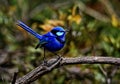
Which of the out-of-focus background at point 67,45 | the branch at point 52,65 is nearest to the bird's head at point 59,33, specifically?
the branch at point 52,65

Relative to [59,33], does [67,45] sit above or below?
above

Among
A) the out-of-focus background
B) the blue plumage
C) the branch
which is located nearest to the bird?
the blue plumage

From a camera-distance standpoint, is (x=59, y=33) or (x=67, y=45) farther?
(x=67, y=45)

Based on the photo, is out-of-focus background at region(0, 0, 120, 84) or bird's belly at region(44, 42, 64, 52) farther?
out-of-focus background at region(0, 0, 120, 84)

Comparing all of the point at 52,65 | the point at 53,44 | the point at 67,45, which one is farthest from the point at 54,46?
Answer: the point at 67,45

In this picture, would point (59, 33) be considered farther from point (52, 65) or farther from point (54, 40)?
point (52, 65)

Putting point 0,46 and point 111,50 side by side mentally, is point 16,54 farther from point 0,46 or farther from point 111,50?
point 111,50

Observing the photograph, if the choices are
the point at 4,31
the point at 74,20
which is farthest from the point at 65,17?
the point at 4,31

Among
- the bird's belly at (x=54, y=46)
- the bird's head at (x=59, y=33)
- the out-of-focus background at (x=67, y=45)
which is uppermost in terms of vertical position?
the out-of-focus background at (x=67, y=45)

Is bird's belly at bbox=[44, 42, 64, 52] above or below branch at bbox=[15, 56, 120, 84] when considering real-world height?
above

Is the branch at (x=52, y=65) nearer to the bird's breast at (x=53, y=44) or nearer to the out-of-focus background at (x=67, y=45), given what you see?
the bird's breast at (x=53, y=44)

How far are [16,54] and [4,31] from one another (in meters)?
0.49

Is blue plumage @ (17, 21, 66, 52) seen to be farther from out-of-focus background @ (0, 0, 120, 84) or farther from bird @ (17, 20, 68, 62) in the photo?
out-of-focus background @ (0, 0, 120, 84)

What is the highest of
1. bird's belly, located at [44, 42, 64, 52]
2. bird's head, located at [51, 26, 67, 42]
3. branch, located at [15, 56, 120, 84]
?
bird's head, located at [51, 26, 67, 42]
